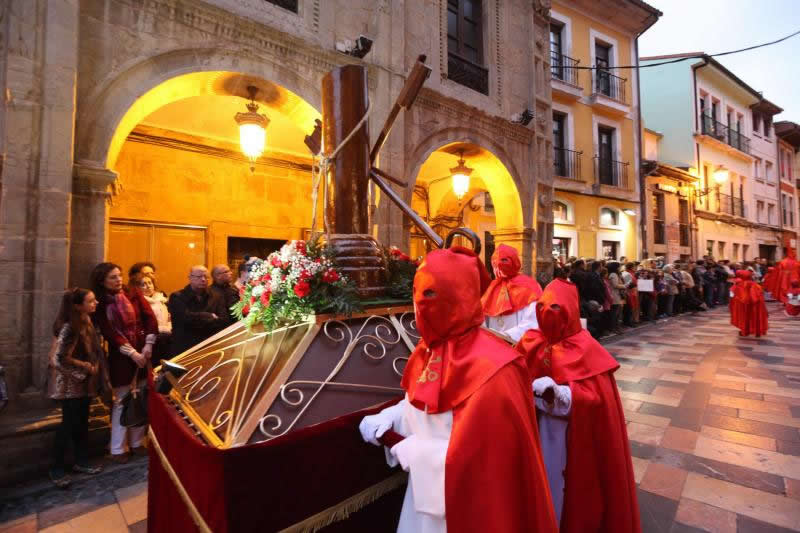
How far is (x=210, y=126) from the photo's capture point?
23.4ft

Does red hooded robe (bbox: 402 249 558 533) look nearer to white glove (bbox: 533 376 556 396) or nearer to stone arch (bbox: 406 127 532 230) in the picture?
white glove (bbox: 533 376 556 396)

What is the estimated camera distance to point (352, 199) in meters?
2.22

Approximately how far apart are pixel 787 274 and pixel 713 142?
11.5 metres

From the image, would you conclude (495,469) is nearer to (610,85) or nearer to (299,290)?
(299,290)

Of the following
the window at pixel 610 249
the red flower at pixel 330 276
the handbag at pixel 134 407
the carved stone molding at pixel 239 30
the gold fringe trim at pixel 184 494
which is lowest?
the handbag at pixel 134 407

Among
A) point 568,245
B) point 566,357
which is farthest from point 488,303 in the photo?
point 568,245

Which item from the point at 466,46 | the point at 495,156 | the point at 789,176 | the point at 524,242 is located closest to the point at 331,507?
the point at 495,156

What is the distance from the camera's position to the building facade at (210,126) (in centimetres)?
359

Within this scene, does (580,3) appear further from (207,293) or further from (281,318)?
(281,318)

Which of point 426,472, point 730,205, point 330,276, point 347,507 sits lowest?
point 347,507

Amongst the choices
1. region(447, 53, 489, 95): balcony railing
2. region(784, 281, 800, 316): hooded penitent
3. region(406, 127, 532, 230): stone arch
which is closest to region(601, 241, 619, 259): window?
region(784, 281, 800, 316): hooded penitent

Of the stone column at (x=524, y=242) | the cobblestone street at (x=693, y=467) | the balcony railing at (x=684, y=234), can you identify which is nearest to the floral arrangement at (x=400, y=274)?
the cobblestone street at (x=693, y=467)

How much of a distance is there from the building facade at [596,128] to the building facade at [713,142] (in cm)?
605

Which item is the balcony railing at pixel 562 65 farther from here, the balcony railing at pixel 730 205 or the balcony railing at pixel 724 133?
the balcony railing at pixel 730 205
